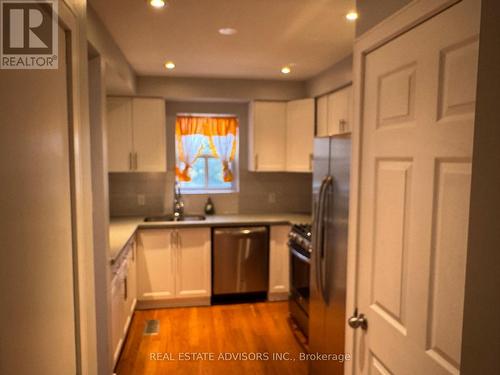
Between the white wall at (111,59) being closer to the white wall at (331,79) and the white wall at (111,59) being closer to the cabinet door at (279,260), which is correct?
the white wall at (331,79)

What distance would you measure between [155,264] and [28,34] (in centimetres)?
308

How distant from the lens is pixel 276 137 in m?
4.09

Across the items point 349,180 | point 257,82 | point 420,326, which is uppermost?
point 257,82

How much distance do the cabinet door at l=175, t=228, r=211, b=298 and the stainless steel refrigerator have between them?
1635mm

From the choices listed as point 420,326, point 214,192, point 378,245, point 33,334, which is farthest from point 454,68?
point 214,192

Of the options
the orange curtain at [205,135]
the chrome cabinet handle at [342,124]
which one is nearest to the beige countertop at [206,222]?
the orange curtain at [205,135]

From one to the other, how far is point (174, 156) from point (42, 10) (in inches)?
137

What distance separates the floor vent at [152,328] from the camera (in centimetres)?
321

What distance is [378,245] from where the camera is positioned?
58.1 inches

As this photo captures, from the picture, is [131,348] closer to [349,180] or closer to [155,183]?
[155,183]

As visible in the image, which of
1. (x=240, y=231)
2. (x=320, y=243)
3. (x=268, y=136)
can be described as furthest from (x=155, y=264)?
(x=320, y=243)

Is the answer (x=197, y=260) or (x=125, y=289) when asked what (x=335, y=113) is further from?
(x=125, y=289)

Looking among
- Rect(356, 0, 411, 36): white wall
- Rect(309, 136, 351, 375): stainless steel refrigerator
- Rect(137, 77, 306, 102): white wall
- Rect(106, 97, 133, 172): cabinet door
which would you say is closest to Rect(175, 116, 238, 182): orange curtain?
Rect(137, 77, 306, 102): white wall

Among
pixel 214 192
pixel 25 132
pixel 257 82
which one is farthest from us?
pixel 214 192
